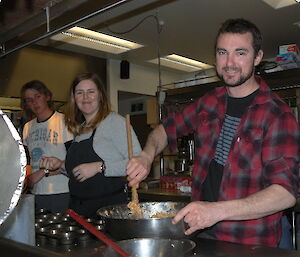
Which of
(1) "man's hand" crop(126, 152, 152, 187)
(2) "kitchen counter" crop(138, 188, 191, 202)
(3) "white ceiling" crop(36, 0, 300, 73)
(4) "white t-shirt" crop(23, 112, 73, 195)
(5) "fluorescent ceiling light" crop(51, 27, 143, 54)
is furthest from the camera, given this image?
(5) "fluorescent ceiling light" crop(51, 27, 143, 54)

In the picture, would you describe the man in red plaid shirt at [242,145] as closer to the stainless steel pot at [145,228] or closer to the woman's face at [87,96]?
the stainless steel pot at [145,228]

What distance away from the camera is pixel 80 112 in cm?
238

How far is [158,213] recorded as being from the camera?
4.83 feet

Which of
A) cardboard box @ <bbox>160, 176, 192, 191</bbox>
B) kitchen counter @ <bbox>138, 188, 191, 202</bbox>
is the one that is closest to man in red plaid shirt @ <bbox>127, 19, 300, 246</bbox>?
kitchen counter @ <bbox>138, 188, 191, 202</bbox>

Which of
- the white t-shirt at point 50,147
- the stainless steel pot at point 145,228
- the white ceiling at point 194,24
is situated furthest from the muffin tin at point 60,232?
the white ceiling at point 194,24

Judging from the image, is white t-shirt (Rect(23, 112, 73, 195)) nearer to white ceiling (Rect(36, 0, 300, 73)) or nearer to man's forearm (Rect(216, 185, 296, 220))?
white ceiling (Rect(36, 0, 300, 73))

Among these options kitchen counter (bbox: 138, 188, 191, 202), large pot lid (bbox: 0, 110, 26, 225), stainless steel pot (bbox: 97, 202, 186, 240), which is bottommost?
kitchen counter (bbox: 138, 188, 191, 202)

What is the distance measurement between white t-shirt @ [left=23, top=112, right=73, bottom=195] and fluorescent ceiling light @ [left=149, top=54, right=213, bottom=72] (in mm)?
3617

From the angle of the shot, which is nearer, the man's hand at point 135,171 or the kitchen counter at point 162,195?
the man's hand at point 135,171

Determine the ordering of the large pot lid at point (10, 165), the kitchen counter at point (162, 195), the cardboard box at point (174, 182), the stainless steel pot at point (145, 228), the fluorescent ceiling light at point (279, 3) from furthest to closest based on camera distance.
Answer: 1. the fluorescent ceiling light at point (279, 3)
2. the cardboard box at point (174, 182)
3. the kitchen counter at point (162, 195)
4. the stainless steel pot at point (145, 228)
5. the large pot lid at point (10, 165)

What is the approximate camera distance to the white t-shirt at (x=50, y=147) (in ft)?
9.28

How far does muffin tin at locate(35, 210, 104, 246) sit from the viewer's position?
1.37m

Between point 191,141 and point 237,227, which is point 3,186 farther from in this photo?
point 191,141

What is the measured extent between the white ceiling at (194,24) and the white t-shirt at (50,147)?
5.45 ft
